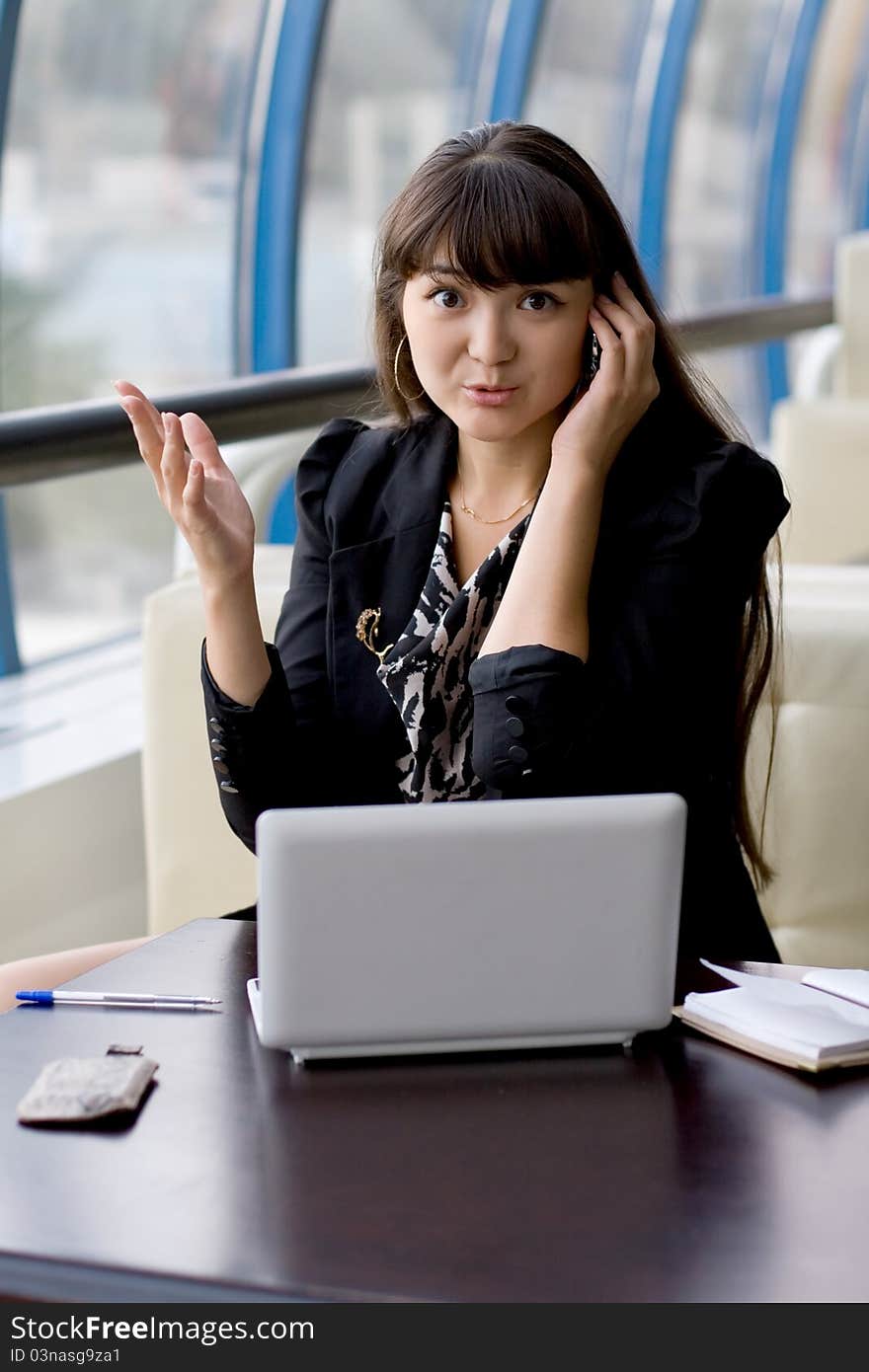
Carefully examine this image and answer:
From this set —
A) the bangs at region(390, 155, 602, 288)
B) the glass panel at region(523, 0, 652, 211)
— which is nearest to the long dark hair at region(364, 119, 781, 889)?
the bangs at region(390, 155, 602, 288)

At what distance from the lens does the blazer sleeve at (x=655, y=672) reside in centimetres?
165

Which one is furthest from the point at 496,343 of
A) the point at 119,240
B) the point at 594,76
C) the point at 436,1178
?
the point at 594,76

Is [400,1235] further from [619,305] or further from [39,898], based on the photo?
[39,898]

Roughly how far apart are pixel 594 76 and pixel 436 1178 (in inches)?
267

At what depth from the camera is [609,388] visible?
174 centimetres

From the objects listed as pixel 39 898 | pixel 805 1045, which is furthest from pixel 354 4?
pixel 805 1045

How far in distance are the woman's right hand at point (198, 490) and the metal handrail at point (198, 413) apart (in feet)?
1.18

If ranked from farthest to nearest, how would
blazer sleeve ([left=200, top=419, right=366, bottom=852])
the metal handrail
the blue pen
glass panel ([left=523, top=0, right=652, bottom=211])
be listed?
1. glass panel ([left=523, top=0, right=652, bottom=211])
2. the metal handrail
3. blazer sleeve ([left=200, top=419, right=366, bottom=852])
4. the blue pen

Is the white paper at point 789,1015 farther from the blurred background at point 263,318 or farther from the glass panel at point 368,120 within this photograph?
the glass panel at point 368,120

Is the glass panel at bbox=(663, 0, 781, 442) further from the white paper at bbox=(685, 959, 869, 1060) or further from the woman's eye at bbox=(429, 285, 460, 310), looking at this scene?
the white paper at bbox=(685, 959, 869, 1060)

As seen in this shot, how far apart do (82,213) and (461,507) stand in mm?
3124

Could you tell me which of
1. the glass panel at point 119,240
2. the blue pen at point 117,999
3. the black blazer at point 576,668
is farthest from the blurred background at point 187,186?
the blue pen at point 117,999

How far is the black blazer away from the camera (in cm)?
167

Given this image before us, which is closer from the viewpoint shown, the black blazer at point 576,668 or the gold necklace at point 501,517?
the black blazer at point 576,668
